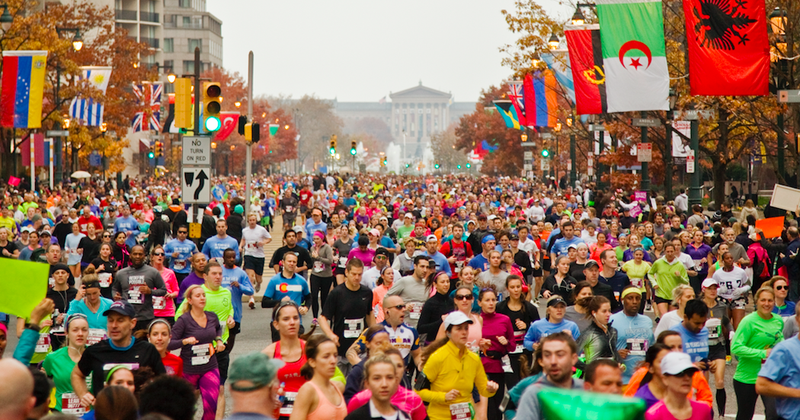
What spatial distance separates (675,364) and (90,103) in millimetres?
39244

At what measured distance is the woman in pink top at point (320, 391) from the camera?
20.9ft

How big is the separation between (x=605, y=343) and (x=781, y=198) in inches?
326

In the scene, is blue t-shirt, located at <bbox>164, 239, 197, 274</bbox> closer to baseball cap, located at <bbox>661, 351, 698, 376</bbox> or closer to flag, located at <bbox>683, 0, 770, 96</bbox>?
flag, located at <bbox>683, 0, 770, 96</bbox>

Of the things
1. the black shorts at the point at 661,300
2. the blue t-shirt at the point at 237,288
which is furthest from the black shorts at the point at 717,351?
the blue t-shirt at the point at 237,288

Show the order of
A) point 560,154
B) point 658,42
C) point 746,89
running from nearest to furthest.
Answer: point 746,89 < point 658,42 < point 560,154

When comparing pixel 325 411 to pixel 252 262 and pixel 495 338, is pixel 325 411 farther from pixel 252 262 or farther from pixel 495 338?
pixel 252 262

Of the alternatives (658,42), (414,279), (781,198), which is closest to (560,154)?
(658,42)

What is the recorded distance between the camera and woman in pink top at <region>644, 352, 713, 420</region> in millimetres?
5652

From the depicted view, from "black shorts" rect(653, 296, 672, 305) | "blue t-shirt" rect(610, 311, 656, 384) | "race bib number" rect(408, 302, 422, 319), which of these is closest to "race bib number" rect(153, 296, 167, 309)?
"race bib number" rect(408, 302, 422, 319)

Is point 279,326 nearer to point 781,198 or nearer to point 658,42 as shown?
point 781,198

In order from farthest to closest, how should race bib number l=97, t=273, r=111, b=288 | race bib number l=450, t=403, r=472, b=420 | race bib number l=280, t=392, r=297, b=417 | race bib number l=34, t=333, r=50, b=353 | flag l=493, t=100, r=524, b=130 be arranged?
flag l=493, t=100, r=524, b=130 → race bib number l=97, t=273, r=111, b=288 → race bib number l=34, t=333, r=50, b=353 → race bib number l=280, t=392, r=297, b=417 → race bib number l=450, t=403, r=472, b=420

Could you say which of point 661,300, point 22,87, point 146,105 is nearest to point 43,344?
point 661,300

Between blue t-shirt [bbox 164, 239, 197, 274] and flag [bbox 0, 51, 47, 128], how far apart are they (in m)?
17.4

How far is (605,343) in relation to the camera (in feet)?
29.0
